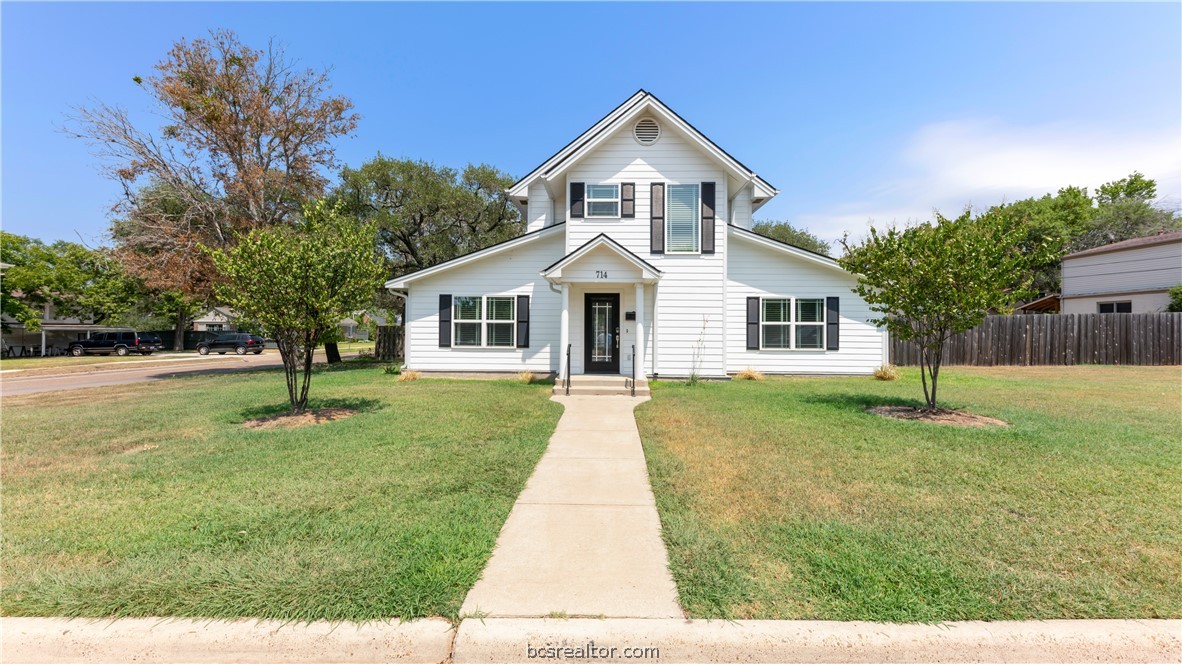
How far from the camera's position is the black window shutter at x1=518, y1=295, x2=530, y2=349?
1423 cm

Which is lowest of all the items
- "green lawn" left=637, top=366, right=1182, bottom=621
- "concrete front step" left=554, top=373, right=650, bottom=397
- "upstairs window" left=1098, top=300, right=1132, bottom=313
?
"green lawn" left=637, top=366, right=1182, bottom=621

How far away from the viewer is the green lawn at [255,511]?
9.44ft

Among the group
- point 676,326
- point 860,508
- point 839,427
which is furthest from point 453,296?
point 860,508

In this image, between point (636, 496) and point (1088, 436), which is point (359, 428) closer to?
point (636, 496)

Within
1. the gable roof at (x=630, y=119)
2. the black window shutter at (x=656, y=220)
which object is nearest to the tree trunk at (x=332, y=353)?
the gable roof at (x=630, y=119)

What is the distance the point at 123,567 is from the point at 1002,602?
5.72 metres

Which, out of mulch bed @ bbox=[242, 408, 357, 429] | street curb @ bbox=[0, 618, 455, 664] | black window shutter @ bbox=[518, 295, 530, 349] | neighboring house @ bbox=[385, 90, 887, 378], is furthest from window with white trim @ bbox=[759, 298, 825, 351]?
street curb @ bbox=[0, 618, 455, 664]

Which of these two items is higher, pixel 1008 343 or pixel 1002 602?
pixel 1008 343

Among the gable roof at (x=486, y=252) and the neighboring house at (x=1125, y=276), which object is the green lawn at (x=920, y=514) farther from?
the neighboring house at (x=1125, y=276)

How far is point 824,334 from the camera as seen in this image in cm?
1409

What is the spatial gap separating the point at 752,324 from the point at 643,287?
12.3 feet

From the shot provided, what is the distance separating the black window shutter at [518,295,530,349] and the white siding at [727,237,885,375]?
6.12 meters

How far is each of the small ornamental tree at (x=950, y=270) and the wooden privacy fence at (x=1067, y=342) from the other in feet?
38.7

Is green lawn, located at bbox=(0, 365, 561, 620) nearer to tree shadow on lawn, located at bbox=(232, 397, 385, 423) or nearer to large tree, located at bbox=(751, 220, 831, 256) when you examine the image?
tree shadow on lawn, located at bbox=(232, 397, 385, 423)
